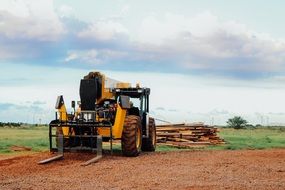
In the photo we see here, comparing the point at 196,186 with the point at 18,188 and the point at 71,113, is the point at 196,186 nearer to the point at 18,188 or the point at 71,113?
the point at 18,188

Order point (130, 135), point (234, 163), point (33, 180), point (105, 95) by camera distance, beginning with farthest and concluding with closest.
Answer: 1. point (105, 95)
2. point (130, 135)
3. point (234, 163)
4. point (33, 180)

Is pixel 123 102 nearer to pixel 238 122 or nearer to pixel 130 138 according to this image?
pixel 130 138

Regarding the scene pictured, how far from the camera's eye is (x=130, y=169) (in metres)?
16.9

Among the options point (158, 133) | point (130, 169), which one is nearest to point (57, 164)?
point (130, 169)

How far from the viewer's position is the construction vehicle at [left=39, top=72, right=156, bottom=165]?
2083 centimetres

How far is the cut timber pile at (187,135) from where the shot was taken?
112 ft

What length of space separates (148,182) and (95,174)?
99.6 inches

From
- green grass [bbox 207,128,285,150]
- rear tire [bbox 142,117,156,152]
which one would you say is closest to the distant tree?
green grass [bbox 207,128,285,150]

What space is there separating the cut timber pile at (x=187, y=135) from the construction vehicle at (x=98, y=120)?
10756 mm

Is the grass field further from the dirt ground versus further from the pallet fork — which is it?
the dirt ground

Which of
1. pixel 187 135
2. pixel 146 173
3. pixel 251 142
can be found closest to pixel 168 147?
pixel 187 135

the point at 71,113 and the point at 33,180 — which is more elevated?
A: the point at 71,113

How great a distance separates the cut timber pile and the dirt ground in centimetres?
1294

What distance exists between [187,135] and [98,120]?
14601 millimetres
